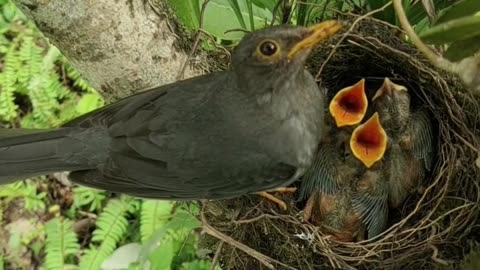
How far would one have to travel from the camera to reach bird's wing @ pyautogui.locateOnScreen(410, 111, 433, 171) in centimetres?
223

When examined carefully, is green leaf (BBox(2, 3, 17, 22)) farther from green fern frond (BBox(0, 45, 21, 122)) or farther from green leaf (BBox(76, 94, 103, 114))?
green leaf (BBox(76, 94, 103, 114))

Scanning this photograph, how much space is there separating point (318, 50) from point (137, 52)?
2.00 feet

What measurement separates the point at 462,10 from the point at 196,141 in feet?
2.34

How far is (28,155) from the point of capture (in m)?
2.03

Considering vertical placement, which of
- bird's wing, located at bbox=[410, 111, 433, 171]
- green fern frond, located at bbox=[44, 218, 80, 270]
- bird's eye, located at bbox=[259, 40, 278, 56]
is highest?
bird's eye, located at bbox=[259, 40, 278, 56]

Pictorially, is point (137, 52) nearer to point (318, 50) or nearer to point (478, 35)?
point (318, 50)

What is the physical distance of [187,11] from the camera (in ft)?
7.10

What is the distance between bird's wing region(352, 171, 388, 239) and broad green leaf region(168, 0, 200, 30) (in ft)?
2.23

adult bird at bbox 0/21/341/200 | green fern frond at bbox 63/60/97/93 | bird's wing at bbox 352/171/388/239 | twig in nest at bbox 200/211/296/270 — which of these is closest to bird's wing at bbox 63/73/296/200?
adult bird at bbox 0/21/341/200

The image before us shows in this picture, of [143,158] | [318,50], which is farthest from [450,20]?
[143,158]

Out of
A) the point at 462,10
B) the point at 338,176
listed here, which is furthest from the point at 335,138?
the point at 462,10

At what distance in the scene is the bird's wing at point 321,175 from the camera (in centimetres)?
228

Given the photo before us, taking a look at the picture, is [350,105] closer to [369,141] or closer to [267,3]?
[369,141]

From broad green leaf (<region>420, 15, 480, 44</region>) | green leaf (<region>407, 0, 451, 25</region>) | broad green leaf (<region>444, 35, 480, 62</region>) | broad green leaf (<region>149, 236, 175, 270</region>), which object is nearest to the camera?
broad green leaf (<region>420, 15, 480, 44</region>)
